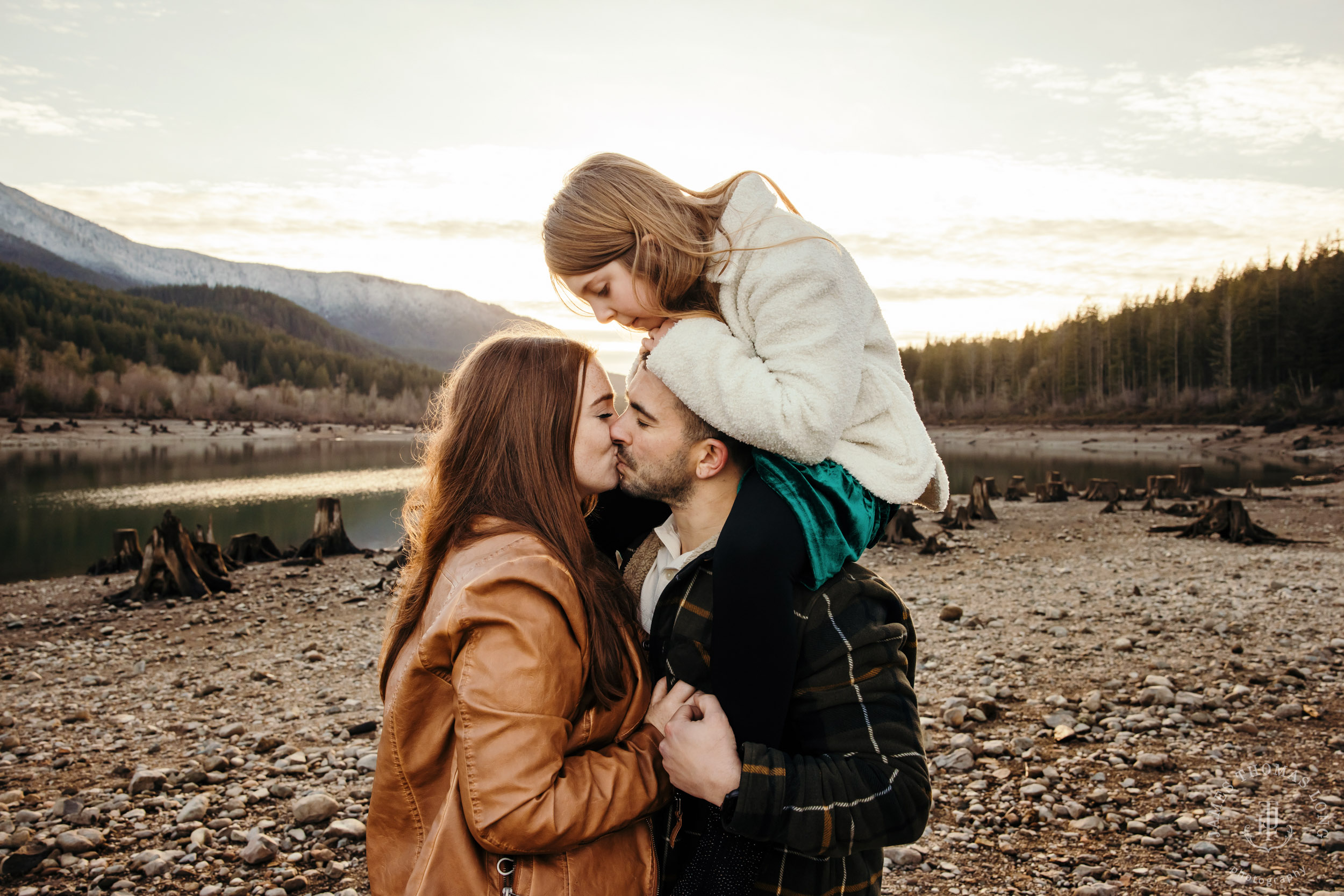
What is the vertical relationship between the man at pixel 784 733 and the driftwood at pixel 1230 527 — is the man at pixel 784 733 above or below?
above

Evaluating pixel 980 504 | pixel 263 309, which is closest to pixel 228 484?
pixel 980 504

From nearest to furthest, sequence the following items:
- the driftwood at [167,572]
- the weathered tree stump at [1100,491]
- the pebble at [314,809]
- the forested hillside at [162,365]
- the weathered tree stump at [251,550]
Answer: the pebble at [314,809] → the driftwood at [167,572] → the weathered tree stump at [251,550] → the weathered tree stump at [1100,491] → the forested hillside at [162,365]

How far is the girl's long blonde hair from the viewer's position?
2.44 m

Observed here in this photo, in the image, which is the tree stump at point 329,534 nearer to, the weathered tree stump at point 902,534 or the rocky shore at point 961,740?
the rocky shore at point 961,740

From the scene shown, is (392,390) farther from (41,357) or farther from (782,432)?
(782,432)

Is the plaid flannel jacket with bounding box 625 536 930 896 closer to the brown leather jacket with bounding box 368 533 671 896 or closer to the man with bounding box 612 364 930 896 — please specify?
the man with bounding box 612 364 930 896

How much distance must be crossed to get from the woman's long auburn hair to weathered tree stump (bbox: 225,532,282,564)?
13.2m

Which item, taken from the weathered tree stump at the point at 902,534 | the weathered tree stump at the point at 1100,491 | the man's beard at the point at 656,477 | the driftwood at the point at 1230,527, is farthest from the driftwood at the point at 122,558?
the weathered tree stump at the point at 1100,491

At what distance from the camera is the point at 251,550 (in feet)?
45.3

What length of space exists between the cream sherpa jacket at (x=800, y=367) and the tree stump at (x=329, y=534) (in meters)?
13.4

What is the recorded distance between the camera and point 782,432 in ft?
6.70

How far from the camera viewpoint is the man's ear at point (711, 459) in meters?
2.28

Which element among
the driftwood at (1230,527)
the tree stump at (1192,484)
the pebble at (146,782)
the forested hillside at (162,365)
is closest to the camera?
the pebble at (146,782)

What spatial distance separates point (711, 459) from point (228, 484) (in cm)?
3438
